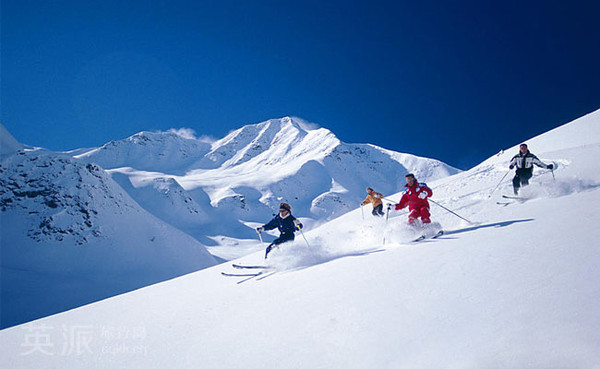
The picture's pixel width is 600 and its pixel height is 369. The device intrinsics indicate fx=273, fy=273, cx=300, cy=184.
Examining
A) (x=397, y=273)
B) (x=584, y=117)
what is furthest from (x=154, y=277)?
(x=584, y=117)

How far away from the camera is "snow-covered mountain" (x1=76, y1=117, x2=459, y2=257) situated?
7919cm

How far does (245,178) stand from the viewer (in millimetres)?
123375

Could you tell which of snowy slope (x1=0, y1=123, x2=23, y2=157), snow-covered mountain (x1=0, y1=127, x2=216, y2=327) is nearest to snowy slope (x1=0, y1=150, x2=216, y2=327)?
snow-covered mountain (x1=0, y1=127, x2=216, y2=327)

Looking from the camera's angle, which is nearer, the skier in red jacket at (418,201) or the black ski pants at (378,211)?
the skier in red jacket at (418,201)

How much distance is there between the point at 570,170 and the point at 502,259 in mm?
8649

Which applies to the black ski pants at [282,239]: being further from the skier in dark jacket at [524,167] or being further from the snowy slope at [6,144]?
the snowy slope at [6,144]

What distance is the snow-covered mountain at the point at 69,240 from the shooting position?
2180 centimetres

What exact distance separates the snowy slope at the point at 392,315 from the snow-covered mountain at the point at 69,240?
75.5ft

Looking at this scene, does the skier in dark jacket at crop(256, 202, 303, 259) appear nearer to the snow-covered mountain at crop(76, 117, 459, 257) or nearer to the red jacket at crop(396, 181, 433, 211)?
the red jacket at crop(396, 181, 433, 211)

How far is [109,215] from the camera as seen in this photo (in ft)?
97.2

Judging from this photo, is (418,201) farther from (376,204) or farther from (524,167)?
(376,204)

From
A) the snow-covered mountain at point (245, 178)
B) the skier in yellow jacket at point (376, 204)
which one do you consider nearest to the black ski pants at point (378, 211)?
the skier in yellow jacket at point (376, 204)

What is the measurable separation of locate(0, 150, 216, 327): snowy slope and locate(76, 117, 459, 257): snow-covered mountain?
23.2m

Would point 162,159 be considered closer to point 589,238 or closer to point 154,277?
point 154,277
